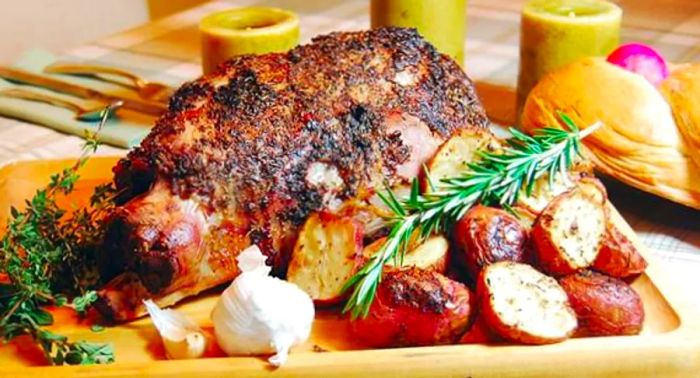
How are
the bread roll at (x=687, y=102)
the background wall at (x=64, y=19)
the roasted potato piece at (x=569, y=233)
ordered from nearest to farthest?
the roasted potato piece at (x=569, y=233)
the bread roll at (x=687, y=102)
the background wall at (x=64, y=19)

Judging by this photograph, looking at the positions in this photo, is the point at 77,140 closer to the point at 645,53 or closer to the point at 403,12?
the point at 403,12

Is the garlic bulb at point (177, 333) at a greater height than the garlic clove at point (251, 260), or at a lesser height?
lesser

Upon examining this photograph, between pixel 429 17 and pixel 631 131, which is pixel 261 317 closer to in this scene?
pixel 631 131

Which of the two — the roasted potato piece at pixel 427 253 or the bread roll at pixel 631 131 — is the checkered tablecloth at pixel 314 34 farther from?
the roasted potato piece at pixel 427 253

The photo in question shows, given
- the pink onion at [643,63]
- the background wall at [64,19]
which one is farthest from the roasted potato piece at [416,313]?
the background wall at [64,19]

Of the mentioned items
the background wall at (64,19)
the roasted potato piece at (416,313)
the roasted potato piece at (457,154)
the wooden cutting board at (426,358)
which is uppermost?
the roasted potato piece at (457,154)

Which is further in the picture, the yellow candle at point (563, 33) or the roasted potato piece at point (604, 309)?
the yellow candle at point (563, 33)

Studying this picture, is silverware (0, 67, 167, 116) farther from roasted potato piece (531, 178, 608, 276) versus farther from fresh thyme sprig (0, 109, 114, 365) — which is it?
roasted potato piece (531, 178, 608, 276)
